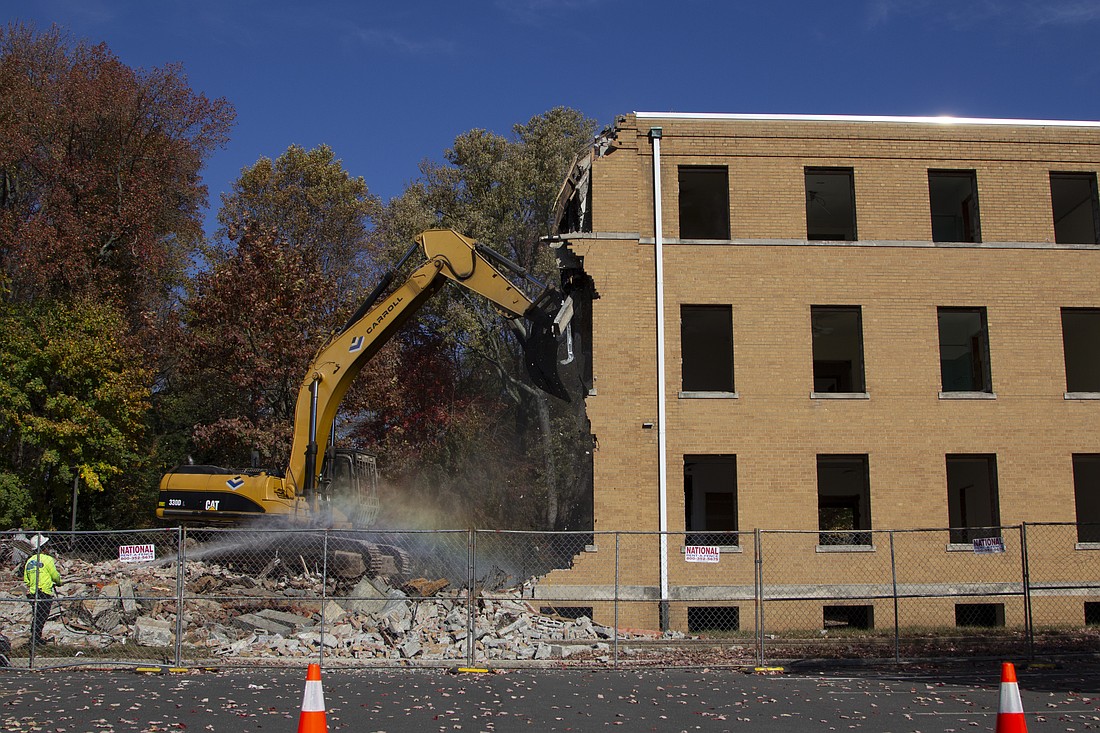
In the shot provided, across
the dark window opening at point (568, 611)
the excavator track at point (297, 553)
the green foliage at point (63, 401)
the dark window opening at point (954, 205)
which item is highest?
the dark window opening at point (954, 205)

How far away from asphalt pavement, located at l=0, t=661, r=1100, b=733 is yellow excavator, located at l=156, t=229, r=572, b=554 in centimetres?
564

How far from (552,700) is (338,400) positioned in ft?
35.2

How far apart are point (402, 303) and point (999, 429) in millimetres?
12526

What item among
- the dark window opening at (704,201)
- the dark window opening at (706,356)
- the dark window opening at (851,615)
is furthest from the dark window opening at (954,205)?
the dark window opening at (851,615)

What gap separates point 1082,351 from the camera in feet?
81.6

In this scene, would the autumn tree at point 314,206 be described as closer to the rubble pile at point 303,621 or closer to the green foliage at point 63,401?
the green foliage at point 63,401

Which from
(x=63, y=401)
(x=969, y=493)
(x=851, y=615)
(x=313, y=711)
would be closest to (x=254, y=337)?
(x=63, y=401)

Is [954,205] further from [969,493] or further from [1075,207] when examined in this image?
[969,493]

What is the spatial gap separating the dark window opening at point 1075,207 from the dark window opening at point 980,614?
331 inches

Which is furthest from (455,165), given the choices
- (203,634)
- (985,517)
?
(203,634)

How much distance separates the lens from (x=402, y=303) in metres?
20.5

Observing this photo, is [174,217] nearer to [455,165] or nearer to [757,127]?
[455,165]

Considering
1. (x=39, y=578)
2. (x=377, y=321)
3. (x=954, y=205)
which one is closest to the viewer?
(x=39, y=578)

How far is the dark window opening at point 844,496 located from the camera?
839 inches
